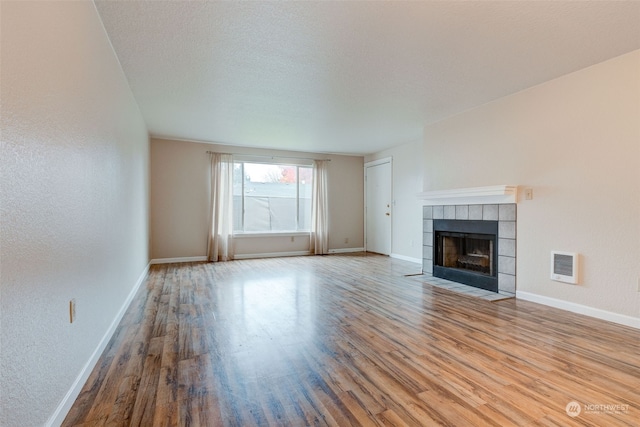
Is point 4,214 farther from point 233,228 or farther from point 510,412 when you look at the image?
point 233,228

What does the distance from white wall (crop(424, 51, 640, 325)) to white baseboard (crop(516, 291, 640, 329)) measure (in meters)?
0.02

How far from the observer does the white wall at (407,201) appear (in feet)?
19.7

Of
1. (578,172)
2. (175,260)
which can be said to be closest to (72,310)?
(578,172)

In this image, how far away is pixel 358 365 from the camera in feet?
6.57

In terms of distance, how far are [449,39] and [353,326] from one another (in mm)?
2511

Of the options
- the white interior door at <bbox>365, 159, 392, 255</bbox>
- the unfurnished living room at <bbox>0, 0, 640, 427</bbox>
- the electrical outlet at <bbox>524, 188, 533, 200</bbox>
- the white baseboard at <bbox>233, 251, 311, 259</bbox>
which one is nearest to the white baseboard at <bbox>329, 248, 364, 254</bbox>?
the white interior door at <bbox>365, 159, 392, 255</bbox>

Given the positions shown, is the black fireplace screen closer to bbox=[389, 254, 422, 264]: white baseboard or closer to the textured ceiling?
bbox=[389, 254, 422, 264]: white baseboard

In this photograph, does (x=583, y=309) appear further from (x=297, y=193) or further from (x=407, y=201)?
(x=297, y=193)

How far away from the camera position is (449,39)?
98.8 inches

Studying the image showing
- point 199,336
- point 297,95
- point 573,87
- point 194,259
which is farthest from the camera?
point 194,259

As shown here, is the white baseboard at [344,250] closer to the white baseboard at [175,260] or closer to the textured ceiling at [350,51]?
the white baseboard at [175,260]

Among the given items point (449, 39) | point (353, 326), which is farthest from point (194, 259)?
point (449, 39)

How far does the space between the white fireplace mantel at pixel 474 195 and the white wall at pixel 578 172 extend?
0.19 metres

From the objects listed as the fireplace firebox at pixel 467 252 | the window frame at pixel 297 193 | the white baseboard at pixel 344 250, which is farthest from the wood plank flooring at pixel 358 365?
the white baseboard at pixel 344 250
